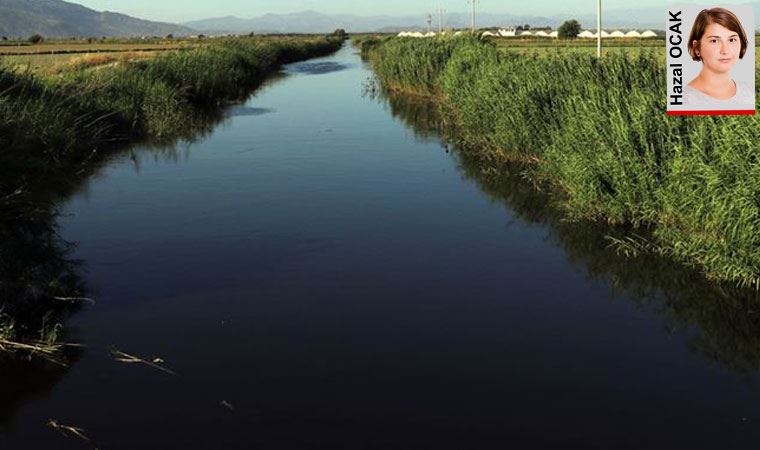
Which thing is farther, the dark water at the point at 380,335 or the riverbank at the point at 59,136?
the riverbank at the point at 59,136

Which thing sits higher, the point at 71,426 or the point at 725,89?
the point at 725,89

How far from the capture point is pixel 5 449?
625 centimetres

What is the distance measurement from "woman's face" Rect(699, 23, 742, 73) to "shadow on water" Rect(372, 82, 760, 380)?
2987 mm

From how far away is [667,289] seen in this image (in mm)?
9789

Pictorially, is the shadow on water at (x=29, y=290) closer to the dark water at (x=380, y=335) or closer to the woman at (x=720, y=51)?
the dark water at (x=380, y=335)

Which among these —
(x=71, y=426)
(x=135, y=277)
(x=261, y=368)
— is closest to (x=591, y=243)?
(x=261, y=368)

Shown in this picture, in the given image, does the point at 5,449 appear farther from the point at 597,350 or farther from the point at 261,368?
the point at 597,350

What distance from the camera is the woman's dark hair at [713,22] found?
30.7ft

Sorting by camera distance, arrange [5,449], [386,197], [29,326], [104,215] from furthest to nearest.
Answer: [386,197] < [104,215] < [29,326] < [5,449]

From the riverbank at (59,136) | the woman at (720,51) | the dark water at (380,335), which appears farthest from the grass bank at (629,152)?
the riverbank at (59,136)

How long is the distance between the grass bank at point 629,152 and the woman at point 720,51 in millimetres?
425

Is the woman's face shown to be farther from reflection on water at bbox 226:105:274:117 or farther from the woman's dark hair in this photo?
reflection on water at bbox 226:105:274:117

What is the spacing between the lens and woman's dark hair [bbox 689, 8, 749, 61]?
9.36 metres

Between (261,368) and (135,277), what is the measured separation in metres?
3.83
